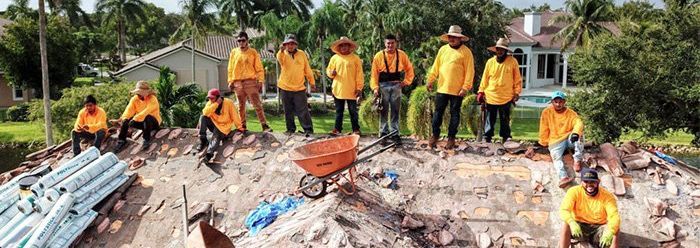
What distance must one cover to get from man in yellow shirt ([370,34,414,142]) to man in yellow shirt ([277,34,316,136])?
100 cm

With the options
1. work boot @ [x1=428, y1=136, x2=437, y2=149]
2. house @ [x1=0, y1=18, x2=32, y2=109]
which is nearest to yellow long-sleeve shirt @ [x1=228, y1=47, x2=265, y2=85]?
work boot @ [x1=428, y1=136, x2=437, y2=149]

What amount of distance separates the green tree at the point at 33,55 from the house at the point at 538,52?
2472 cm

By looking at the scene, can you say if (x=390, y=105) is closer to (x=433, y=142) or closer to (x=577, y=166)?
(x=433, y=142)

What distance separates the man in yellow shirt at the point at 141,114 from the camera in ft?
27.7

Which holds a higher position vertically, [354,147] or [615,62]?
[615,62]

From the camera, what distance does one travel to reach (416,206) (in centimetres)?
661

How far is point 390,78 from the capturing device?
25.5 ft

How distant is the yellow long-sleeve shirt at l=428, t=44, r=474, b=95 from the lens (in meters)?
7.18

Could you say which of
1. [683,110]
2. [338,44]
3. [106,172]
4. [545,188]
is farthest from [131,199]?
[683,110]

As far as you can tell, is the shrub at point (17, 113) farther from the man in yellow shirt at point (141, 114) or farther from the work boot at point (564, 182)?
the work boot at point (564, 182)

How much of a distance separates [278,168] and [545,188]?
11.4 ft

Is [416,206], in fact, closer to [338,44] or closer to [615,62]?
[338,44]

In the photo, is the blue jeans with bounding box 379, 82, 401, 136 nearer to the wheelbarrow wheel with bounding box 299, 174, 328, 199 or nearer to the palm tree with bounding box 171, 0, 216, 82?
the wheelbarrow wheel with bounding box 299, 174, 328, 199

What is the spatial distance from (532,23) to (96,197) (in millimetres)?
33156
